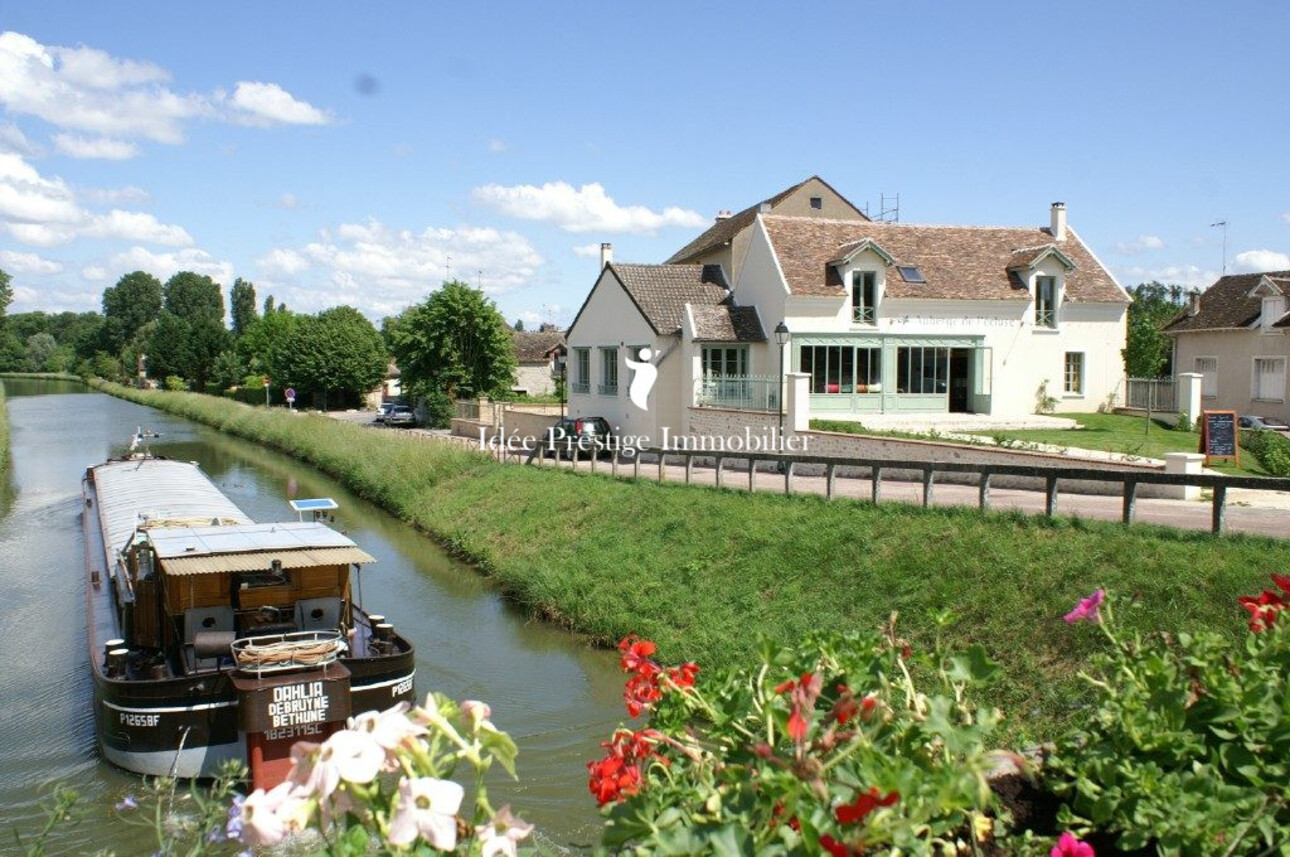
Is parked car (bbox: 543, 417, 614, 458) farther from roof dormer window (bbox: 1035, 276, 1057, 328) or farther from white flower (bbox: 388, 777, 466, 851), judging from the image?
white flower (bbox: 388, 777, 466, 851)

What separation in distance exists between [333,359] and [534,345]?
586 inches

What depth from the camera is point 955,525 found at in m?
15.2

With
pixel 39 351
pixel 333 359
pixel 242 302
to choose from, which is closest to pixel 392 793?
pixel 333 359

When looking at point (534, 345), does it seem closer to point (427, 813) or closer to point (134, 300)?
point (427, 813)

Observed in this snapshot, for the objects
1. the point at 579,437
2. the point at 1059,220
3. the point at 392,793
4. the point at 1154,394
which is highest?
the point at 1059,220

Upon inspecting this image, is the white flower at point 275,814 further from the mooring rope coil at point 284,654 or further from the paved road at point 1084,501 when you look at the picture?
the paved road at point 1084,501

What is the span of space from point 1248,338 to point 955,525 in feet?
80.4

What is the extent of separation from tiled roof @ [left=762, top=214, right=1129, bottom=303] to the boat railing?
21053 mm

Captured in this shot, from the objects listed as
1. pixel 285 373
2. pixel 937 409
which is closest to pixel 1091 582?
pixel 937 409

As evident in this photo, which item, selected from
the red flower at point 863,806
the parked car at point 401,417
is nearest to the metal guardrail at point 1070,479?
the red flower at point 863,806

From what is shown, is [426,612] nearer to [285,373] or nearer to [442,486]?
[442,486]

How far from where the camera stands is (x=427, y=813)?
220cm

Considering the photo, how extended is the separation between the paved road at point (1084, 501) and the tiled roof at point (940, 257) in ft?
29.8

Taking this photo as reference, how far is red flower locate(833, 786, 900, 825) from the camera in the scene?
86.9 inches
